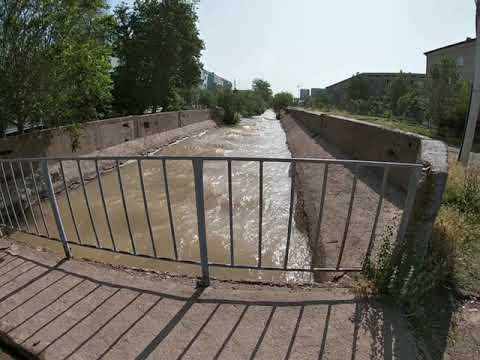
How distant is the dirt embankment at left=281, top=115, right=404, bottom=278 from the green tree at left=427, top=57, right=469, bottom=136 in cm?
1006

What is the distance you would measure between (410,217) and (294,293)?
113 cm

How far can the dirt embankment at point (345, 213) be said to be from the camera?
3.35 metres

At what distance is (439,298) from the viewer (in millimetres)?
2098

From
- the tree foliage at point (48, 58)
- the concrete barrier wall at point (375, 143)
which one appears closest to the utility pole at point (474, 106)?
the concrete barrier wall at point (375, 143)

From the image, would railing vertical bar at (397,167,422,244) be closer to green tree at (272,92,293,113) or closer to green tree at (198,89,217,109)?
green tree at (198,89,217,109)

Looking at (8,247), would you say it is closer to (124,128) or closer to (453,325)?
(453,325)

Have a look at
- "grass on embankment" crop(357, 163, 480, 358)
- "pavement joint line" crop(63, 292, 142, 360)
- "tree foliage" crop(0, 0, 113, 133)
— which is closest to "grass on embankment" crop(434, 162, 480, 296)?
"grass on embankment" crop(357, 163, 480, 358)

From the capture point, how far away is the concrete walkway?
68.0 inches

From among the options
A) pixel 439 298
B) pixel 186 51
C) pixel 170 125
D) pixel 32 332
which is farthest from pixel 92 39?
pixel 186 51

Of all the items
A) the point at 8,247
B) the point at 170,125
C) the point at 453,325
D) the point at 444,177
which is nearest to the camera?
the point at 453,325

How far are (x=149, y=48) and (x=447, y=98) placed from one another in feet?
57.7

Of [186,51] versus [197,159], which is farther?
[186,51]

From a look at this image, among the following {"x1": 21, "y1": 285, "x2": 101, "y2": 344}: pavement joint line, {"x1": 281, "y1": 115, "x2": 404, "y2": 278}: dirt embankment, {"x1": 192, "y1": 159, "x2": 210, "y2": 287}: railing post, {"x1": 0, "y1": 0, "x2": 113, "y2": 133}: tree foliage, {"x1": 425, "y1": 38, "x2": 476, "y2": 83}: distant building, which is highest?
{"x1": 425, "y1": 38, "x2": 476, "y2": 83}: distant building

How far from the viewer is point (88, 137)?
8539mm
